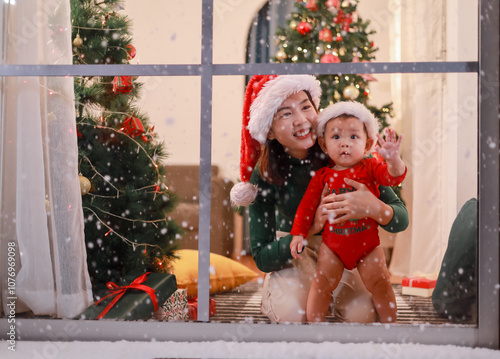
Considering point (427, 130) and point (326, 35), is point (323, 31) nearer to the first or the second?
point (326, 35)

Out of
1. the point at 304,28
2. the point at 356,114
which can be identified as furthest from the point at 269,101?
the point at 304,28

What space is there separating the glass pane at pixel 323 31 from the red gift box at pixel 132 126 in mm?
769

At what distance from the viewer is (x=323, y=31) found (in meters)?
2.64

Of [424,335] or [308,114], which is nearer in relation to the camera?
[424,335]

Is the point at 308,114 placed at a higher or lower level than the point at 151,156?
higher

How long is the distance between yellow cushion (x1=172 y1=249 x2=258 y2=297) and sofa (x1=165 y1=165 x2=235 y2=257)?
0.05 meters

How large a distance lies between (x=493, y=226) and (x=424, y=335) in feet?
1.21

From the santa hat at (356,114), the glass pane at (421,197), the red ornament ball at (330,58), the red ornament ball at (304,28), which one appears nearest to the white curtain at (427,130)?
the glass pane at (421,197)

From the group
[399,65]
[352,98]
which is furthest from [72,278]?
[352,98]

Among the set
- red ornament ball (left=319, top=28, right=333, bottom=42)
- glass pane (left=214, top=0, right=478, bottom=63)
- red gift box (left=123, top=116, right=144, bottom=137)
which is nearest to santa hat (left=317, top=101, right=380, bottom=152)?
red gift box (left=123, top=116, right=144, bottom=137)

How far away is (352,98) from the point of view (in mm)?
2557

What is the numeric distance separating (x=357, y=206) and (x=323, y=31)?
1555 millimetres

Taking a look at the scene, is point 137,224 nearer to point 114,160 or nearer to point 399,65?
point 114,160

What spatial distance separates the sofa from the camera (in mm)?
A: 2164
